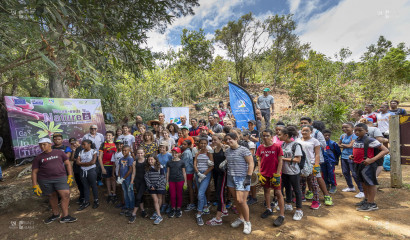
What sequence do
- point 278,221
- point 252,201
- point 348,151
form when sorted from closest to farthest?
point 278,221 → point 252,201 → point 348,151

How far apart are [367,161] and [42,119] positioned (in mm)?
8510

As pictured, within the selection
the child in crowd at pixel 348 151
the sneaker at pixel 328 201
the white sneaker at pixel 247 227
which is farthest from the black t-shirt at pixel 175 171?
the child in crowd at pixel 348 151

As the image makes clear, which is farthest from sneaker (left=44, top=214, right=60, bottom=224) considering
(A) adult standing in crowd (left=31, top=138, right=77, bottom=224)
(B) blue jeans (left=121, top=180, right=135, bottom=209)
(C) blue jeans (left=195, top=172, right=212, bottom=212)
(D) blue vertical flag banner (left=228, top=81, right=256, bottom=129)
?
(D) blue vertical flag banner (left=228, top=81, right=256, bottom=129)

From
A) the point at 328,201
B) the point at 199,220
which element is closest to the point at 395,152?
the point at 328,201

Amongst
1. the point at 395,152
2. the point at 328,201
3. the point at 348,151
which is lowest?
the point at 328,201

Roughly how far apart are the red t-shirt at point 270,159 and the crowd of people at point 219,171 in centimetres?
2

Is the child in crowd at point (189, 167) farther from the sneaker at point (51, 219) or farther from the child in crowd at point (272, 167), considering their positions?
the sneaker at point (51, 219)

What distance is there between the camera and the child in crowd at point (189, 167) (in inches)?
165

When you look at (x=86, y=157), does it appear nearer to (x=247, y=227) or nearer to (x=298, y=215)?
(x=247, y=227)

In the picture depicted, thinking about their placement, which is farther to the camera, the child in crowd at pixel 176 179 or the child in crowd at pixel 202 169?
the child in crowd at pixel 176 179

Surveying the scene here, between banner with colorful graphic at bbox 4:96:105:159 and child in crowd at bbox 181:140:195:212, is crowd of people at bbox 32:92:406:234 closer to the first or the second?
child in crowd at bbox 181:140:195:212

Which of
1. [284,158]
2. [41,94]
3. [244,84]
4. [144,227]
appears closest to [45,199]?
[144,227]

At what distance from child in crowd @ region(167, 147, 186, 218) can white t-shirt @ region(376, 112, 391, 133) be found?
5721 millimetres

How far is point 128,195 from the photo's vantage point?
13.7 feet
